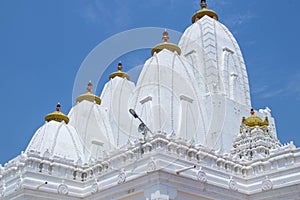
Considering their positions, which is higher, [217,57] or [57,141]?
[217,57]

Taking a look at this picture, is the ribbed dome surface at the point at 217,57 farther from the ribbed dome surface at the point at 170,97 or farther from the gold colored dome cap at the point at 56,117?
the gold colored dome cap at the point at 56,117

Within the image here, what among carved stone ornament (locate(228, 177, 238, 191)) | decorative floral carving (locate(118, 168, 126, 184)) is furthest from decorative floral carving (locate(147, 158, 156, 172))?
carved stone ornament (locate(228, 177, 238, 191))

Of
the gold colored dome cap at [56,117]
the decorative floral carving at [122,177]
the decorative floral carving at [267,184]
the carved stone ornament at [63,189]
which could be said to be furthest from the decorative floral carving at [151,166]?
the gold colored dome cap at [56,117]

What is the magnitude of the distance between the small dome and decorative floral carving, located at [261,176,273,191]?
11.5 meters

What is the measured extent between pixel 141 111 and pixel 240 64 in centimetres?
1645

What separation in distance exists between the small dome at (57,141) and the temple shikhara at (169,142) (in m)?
0.08

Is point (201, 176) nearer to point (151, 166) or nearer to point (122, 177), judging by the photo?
point (151, 166)

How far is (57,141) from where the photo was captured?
27.3 meters

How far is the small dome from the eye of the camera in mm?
26906

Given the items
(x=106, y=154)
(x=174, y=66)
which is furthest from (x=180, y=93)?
(x=106, y=154)

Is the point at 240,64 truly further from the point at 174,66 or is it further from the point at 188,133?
the point at 188,133

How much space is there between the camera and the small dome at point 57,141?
26.9m

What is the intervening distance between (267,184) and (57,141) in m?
13.9

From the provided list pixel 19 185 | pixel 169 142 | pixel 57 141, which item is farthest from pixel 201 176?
pixel 57 141
